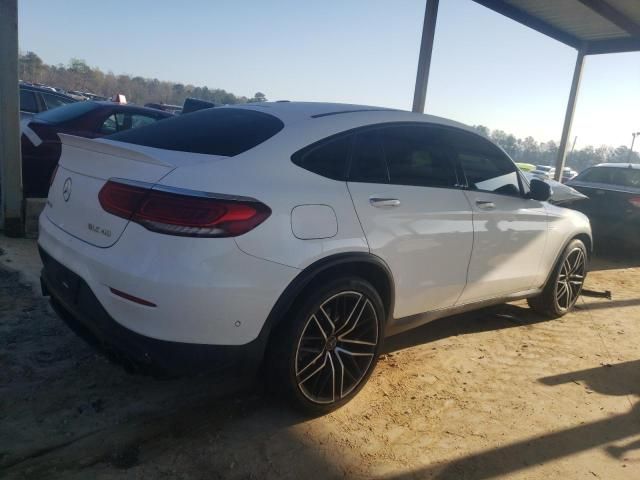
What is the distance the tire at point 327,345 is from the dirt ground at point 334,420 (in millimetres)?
171

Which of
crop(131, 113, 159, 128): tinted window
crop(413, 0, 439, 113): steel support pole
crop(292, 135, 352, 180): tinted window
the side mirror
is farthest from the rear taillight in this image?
crop(413, 0, 439, 113): steel support pole

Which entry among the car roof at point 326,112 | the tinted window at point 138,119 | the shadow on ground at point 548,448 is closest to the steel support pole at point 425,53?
the tinted window at point 138,119

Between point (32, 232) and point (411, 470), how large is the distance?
5202mm

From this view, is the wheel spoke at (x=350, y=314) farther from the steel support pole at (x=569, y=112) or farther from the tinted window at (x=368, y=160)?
the steel support pole at (x=569, y=112)

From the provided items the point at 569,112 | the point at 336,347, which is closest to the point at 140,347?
the point at 336,347

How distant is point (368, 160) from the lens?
3.04 m

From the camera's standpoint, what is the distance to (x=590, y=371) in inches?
153

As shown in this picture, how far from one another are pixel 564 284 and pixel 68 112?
616 cm

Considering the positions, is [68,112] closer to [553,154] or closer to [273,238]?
[273,238]

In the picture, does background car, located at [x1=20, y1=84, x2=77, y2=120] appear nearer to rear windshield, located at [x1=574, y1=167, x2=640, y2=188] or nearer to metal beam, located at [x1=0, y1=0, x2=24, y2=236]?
metal beam, located at [x1=0, y1=0, x2=24, y2=236]

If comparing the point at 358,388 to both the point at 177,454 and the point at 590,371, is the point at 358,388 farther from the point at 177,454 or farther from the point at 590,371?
the point at 590,371

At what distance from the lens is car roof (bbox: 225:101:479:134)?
119 inches

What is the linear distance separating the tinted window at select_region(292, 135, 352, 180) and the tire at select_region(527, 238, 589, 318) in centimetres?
278

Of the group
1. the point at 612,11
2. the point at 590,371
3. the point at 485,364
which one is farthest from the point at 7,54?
the point at 612,11
